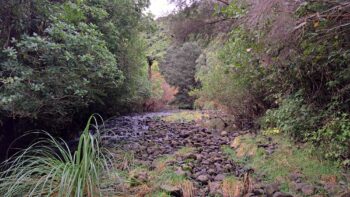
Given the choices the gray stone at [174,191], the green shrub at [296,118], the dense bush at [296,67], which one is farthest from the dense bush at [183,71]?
the gray stone at [174,191]

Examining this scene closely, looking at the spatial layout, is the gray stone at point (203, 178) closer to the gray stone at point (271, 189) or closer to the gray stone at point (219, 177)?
the gray stone at point (219, 177)

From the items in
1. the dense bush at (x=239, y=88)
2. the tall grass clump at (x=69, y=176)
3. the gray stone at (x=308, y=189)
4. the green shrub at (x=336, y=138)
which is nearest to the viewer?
the tall grass clump at (x=69, y=176)

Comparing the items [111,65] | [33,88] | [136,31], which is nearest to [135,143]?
[111,65]

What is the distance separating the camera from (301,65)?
4.13 m

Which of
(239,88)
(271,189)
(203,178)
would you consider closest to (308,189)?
(271,189)

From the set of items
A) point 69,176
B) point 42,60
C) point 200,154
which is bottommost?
point 200,154

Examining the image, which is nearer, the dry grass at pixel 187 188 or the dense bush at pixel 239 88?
the dry grass at pixel 187 188

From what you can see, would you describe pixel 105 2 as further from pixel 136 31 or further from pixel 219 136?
pixel 219 136

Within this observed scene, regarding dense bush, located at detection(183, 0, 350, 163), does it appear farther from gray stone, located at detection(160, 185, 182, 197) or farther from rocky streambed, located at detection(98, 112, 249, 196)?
gray stone, located at detection(160, 185, 182, 197)

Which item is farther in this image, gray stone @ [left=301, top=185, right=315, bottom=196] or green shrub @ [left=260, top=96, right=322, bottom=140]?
green shrub @ [left=260, top=96, right=322, bottom=140]

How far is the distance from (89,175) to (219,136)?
461 cm

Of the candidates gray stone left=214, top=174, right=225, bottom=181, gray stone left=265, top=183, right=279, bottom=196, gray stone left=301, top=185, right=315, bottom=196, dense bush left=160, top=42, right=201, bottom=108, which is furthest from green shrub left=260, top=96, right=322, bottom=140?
dense bush left=160, top=42, right=201, bottom=108

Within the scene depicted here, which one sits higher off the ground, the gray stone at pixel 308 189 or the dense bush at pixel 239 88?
the dense bush at pixel 239 88

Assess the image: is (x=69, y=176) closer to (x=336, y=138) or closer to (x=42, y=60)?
(x=42, y=60)
